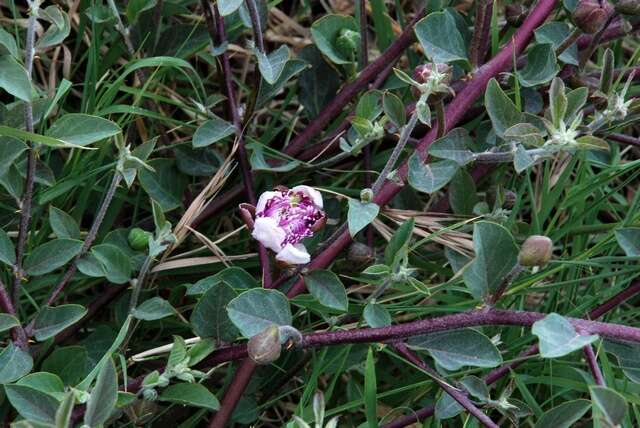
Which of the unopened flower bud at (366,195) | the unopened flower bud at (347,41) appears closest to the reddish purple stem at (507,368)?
the unopened flower bud at (366,195)

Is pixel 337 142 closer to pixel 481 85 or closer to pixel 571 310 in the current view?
pixel 481 85

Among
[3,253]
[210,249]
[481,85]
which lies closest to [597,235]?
[481,85]

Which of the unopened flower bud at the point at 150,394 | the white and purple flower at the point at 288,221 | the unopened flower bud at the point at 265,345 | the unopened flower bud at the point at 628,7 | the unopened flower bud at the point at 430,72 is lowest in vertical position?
the unopened flower bud at the point at 150,394

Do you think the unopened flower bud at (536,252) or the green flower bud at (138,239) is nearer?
the unopened flower bud at (536,252)

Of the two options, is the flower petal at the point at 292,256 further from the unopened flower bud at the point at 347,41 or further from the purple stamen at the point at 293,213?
the unopened flower bud at the point at 347,41

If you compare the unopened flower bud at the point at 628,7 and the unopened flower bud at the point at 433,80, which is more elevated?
the unopened flower bud at the point at 628,7

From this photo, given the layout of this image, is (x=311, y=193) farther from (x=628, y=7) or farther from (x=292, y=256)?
(x=628, y=7)

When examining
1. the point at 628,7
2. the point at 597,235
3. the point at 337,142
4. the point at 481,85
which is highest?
the point at 628,7
